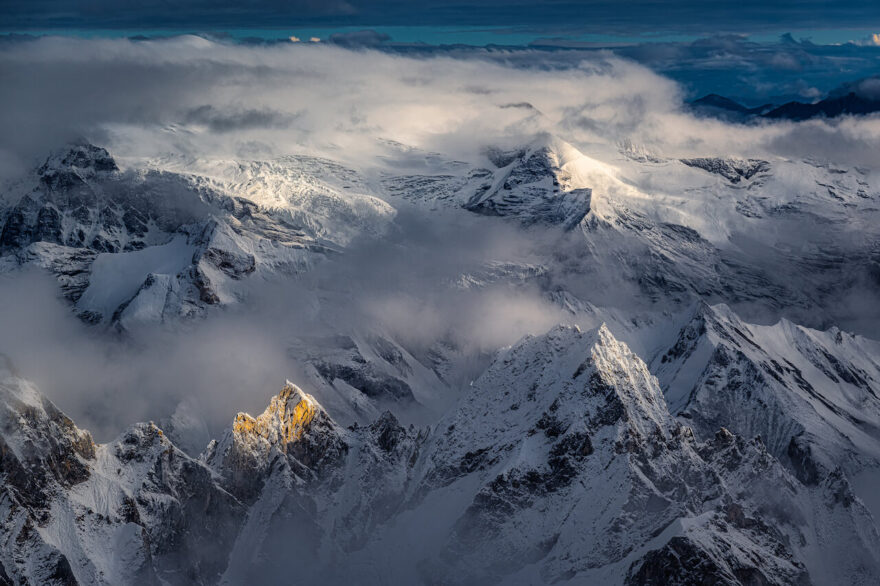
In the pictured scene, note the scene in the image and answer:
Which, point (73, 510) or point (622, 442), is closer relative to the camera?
point (73, 510)

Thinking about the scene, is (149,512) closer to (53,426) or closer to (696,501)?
(53,426)

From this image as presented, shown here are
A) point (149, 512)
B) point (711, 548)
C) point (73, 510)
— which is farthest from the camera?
point (149, 512)

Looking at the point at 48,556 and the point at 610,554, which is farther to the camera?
the point at 610,554

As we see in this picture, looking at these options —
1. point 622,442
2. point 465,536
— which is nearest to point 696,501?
point 622,442

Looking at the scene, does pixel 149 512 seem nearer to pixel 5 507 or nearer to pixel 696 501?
pixel 5 507

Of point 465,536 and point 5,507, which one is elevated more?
point 5,507

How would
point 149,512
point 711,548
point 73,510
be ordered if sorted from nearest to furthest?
point 711,548 → point 73,510 → point 149,512

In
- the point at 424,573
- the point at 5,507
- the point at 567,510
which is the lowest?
the point at 424,573

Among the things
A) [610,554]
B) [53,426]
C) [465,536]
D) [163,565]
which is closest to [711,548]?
[610,554]

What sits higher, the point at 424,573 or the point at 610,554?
the point at 610,554
